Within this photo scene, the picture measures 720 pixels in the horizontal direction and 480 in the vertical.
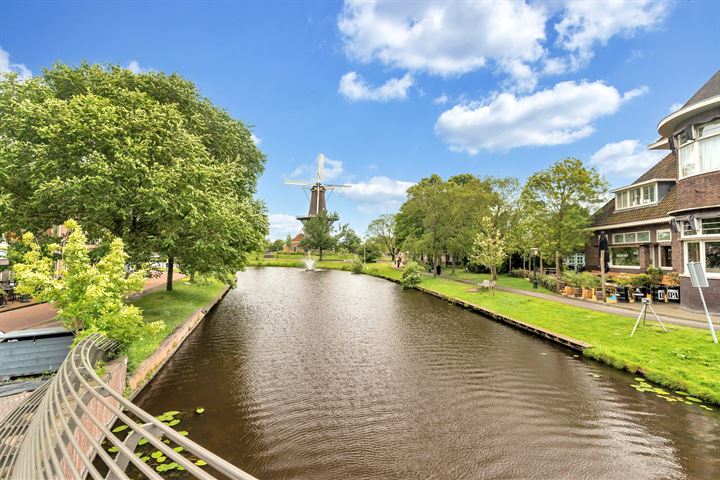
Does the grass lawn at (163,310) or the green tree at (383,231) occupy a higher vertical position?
the green tree at (383,231)

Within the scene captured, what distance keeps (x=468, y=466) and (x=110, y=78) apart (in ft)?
63.0

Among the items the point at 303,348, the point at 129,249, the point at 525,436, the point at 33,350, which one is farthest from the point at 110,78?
the point at 525,436

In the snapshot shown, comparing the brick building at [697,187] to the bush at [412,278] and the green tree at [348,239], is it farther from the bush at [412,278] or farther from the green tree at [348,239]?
the green tree at [348,239]

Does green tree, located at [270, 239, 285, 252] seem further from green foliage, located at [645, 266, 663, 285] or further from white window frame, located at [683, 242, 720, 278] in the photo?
white window frame, located at [683, 242, 720, 278]

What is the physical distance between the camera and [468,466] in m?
6.21

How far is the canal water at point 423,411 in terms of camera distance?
6293 millimetres

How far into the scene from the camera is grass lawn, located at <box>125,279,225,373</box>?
32.4 feet

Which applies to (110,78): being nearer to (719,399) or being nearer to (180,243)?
(180,243)

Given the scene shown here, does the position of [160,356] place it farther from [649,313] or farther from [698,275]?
[649,313]

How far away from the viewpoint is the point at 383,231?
70938mm

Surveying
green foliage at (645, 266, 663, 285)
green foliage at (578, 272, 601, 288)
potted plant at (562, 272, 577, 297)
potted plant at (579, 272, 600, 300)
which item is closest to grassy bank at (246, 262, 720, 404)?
potted plant at (579, 272, 600, 300)

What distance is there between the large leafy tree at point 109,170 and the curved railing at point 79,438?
23.3 feet

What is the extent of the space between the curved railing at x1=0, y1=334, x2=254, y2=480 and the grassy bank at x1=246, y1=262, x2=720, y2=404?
11.5m

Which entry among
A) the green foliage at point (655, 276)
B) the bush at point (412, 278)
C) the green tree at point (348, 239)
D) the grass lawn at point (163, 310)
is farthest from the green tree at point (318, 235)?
the green foliage at point (655, 276)
